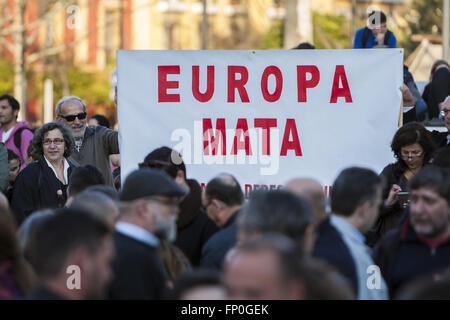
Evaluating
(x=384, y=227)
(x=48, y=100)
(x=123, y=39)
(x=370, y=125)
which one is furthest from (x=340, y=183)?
(x=123, y=39)

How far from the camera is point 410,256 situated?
543 centimetres

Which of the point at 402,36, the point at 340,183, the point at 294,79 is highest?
the point at 402,36

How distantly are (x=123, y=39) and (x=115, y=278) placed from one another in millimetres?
44253

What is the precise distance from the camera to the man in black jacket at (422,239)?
5363 millimetres

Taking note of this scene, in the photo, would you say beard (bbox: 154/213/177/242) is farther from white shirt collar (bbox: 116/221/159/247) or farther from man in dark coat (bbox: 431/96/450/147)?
man in dark coat (bbox: 431/96/450/147)

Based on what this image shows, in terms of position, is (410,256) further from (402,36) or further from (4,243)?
(402,36)

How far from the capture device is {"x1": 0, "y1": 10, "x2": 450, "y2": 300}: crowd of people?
3.82m

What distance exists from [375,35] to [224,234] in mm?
6294

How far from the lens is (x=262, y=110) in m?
8.31

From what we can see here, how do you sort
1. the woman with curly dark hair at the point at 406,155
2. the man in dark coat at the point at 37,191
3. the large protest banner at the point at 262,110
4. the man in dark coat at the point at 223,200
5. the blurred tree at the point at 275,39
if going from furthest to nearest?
the blurred tree at the point at 275,39 → the man in dark coat at the point at 37,191 → the large protest banner at the point at 262,110 → the woman with curly dark hair at the point at 406,155 → the man in dark coat at the point at 223,200

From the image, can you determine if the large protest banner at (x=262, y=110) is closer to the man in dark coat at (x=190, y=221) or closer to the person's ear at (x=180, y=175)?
the person's ear at (x=180, y=175)

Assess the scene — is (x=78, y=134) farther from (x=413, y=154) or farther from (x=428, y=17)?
(x=428, y=17)

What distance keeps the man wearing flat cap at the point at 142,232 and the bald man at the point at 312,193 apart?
0.61 m
